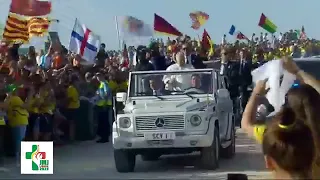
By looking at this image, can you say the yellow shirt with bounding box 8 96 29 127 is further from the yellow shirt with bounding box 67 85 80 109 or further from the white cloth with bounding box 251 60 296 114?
the white cloth with bounding box 251 60 296 114

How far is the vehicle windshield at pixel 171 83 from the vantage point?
1230 centimetres

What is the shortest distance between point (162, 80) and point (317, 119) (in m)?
7.55

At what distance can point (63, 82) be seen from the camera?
52.9ft

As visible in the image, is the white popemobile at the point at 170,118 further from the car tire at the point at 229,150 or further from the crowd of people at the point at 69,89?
the crowd of people at the point at 69,89

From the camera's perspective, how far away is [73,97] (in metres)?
16.0

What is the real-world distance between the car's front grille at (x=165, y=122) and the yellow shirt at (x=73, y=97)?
15.8 feet

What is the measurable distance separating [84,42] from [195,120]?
946cm

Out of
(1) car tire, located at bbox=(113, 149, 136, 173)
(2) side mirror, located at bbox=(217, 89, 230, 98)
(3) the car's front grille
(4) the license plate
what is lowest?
(1) car tire, located at bbox=(113, 149, 136, 173)

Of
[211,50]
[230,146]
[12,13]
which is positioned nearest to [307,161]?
[230,146]

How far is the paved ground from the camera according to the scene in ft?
37.6

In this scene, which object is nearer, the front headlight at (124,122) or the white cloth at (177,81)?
the front headlight at (124,122)

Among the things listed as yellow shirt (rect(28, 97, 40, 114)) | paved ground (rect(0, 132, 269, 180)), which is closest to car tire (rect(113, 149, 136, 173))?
paved ground (rect(0, 132, 269, 180))

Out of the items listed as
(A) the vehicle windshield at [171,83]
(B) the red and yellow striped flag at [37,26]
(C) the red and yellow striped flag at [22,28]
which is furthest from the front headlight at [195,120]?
(B) the red and yellow striped flag at [37,26]

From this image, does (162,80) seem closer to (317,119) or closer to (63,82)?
(63,82)
